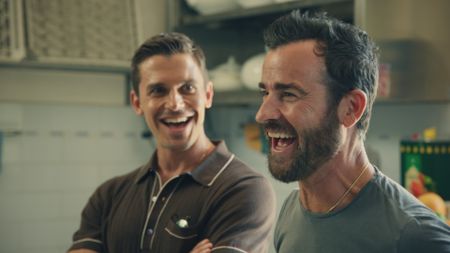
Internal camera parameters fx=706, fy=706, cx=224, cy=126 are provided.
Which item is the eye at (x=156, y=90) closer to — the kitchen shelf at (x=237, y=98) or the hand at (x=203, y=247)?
the hand at (x=203, y=247)

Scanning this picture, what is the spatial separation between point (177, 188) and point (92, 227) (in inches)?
12.3

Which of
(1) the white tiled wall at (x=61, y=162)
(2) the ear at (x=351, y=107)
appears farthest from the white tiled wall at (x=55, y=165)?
(2) the ear at (x=351, y=107)

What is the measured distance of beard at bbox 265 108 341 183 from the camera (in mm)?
1386

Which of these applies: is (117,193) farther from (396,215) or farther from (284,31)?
(396,215)

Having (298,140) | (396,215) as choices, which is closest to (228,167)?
(298,140)

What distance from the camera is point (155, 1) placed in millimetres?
3330

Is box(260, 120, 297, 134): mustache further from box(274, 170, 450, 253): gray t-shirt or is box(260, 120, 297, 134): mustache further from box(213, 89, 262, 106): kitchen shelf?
box(213, 89, 262, 106): kitchen shelf

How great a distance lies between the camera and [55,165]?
313 cm

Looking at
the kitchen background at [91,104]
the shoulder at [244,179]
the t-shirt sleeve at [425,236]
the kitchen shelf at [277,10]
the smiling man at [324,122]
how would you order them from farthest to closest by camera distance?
1. the kitchen background at [91,104]
2. the kitchen shelf at [277,10]
3. the shoulder at [244,179]
4. the smiling man at [324,122]
5. the t-shirt sleeve at [425,236]

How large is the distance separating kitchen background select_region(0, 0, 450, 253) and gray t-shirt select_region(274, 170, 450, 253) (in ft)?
3.88

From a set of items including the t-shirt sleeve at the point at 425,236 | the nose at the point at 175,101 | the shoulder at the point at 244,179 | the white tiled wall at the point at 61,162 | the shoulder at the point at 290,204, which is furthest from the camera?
the white tiled wall at the point at 61,162

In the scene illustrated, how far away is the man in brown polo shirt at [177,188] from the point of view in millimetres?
1863

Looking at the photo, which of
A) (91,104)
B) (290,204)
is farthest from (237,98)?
→ (290,204)

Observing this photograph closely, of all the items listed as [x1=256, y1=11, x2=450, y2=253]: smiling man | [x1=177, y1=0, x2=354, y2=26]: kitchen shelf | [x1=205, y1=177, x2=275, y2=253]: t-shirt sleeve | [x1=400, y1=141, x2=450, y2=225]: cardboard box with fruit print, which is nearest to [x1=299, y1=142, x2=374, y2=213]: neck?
[x1=256, y1=11, x2=450, y2=253]: smiling man
